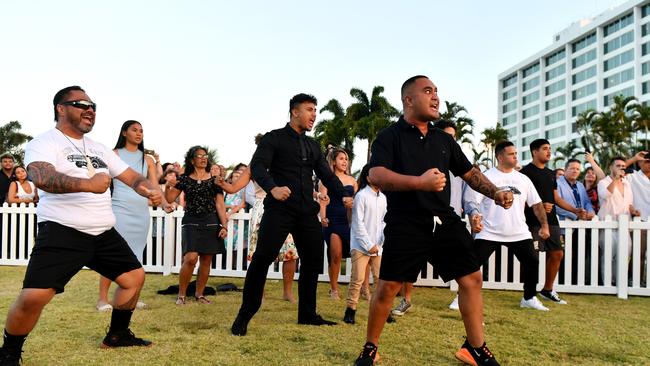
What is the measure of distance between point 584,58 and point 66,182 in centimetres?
9581

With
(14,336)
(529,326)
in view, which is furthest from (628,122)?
(14,336)

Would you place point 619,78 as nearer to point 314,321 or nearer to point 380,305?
point 314,321

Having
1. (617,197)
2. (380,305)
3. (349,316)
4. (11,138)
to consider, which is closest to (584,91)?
(11,138)

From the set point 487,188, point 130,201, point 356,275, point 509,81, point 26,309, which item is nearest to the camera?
point 26,309

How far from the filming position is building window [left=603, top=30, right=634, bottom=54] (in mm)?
74738

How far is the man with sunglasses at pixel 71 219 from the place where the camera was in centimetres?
365

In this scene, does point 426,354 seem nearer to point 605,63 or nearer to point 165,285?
point 165,285

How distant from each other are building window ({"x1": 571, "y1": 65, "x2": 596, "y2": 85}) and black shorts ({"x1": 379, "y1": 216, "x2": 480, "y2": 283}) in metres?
90.7

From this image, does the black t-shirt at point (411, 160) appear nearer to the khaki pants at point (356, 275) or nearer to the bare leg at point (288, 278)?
the khaki pants at point (356, 275)

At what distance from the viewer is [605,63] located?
267ft

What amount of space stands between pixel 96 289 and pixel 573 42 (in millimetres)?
96466

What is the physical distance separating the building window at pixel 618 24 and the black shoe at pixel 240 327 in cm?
8420

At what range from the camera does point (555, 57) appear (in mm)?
96438

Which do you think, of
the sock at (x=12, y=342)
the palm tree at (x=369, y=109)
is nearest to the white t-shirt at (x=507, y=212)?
the sock at (x=12, y=342)
